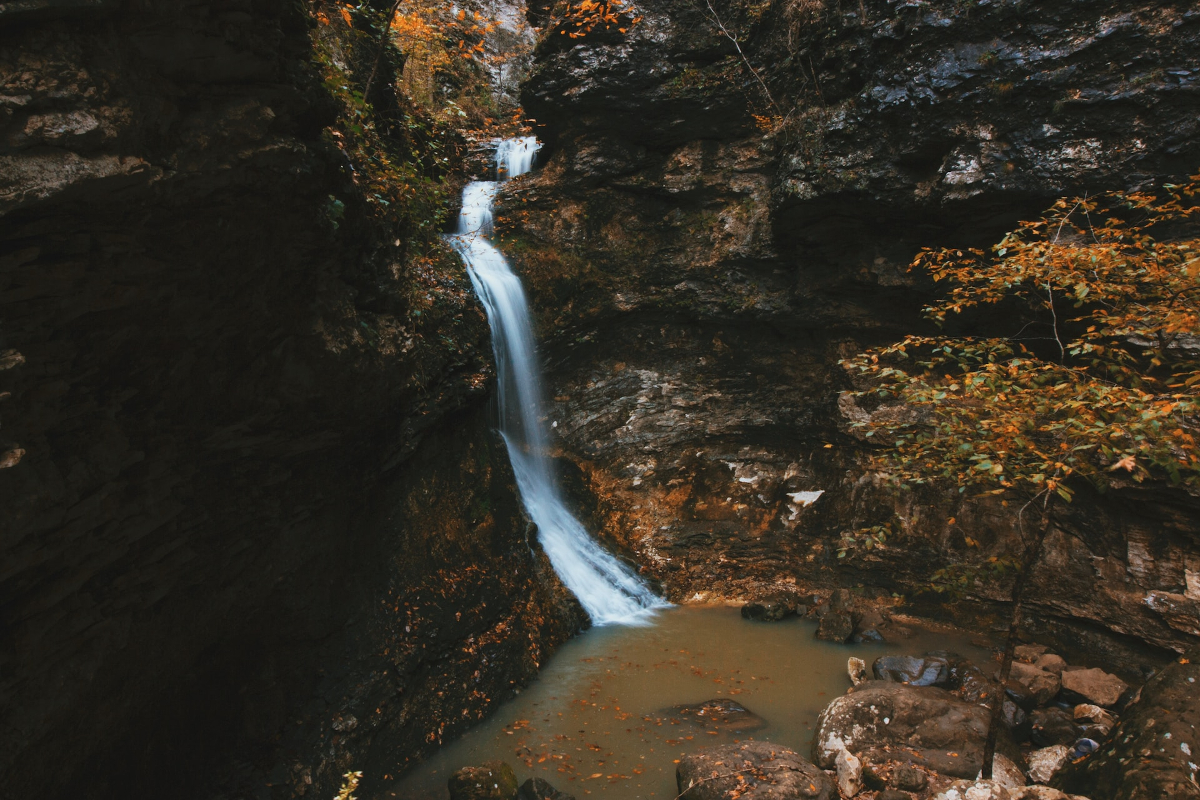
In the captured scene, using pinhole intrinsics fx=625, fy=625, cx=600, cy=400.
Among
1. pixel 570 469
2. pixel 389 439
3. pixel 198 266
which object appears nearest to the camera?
pixel 198 266

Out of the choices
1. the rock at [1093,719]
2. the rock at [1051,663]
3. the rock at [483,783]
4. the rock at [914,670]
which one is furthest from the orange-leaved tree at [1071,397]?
the rock at [483,783]

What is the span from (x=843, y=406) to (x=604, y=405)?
396cm

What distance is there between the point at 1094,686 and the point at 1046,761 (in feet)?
5.81

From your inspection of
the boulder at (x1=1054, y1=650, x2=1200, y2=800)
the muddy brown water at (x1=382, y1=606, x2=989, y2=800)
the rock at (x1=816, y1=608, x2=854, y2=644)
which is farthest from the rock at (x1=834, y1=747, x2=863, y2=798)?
the rock at (x1=816, y1=608, x2=854, y2=644)

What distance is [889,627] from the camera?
8.25 m

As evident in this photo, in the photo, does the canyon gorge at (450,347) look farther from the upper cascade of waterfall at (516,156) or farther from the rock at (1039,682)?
the rock at (1039,682)

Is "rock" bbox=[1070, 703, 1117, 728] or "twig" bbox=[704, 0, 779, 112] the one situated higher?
"twig" bbox=[704, 0, 779, 112]

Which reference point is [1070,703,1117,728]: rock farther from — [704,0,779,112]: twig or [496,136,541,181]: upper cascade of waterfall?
[496,136,541,181]: upper cascade of waterfall

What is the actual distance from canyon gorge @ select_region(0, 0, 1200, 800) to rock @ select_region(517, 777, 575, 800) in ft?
3.94

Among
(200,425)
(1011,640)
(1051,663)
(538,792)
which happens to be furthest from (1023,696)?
(200,425)

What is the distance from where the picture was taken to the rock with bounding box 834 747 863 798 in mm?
4883

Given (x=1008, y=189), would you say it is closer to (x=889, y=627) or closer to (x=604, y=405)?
(x=889, y=627)

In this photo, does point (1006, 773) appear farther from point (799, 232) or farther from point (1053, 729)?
point (799, 232)

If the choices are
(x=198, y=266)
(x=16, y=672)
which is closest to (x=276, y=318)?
(x=198, y=266)
